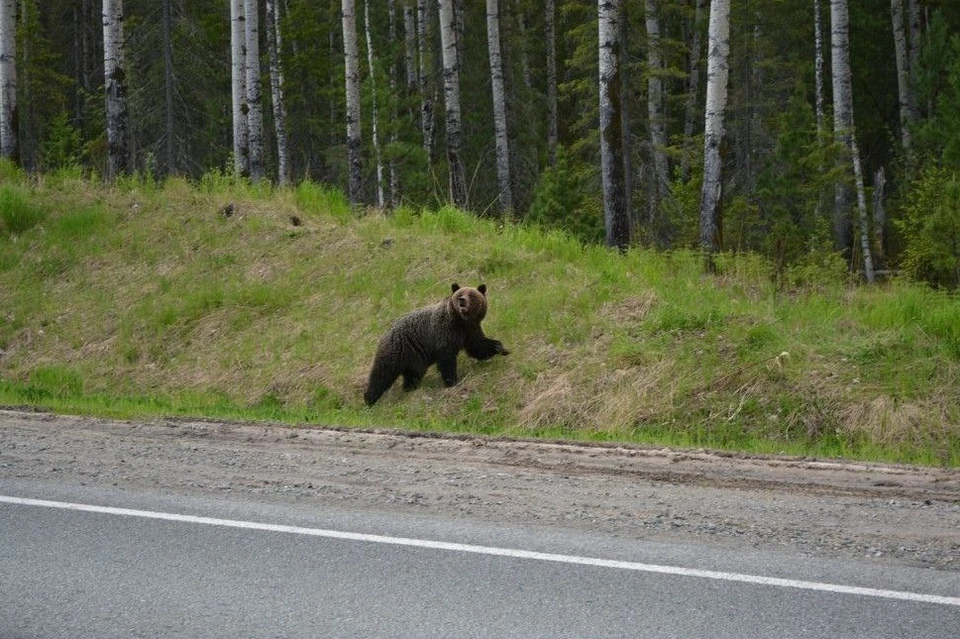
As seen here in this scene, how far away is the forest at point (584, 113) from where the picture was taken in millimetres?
Answer: 20672

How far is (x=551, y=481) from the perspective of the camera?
8164 millimetres

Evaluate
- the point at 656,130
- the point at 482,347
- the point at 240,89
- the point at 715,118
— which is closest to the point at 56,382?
the point at 482,347

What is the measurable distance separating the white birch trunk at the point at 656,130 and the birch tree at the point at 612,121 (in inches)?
239

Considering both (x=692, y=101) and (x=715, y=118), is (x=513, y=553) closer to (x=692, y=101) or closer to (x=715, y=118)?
(x=715, y=118)

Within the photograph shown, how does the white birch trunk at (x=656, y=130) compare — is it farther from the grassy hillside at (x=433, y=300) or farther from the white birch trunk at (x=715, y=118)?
the grassy hillside at (x=433, y=300)

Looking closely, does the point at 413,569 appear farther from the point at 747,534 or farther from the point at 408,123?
the point at 408,123

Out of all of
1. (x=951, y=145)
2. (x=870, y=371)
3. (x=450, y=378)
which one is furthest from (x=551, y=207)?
(x=870, y=371)

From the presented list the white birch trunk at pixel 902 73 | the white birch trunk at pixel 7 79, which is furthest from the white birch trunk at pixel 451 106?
the white birch trunk at pixel 902 73

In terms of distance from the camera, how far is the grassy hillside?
432 inches

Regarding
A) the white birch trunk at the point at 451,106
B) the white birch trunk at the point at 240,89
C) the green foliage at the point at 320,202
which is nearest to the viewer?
the green foliage at the point at 320,202

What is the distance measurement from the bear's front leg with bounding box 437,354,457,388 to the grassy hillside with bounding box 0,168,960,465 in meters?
0.15

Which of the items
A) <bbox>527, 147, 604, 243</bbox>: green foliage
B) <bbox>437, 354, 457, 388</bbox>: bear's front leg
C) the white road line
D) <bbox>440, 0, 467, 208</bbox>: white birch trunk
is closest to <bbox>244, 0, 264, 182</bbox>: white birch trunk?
<bbox>440, 0, 467, 208</bbox>: white birch trunk

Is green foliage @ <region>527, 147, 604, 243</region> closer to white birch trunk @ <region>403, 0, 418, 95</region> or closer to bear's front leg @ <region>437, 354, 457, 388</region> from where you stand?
bear's front leg @ <region>437, 354, 457, 388</region>

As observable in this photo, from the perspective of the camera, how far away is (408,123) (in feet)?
106
